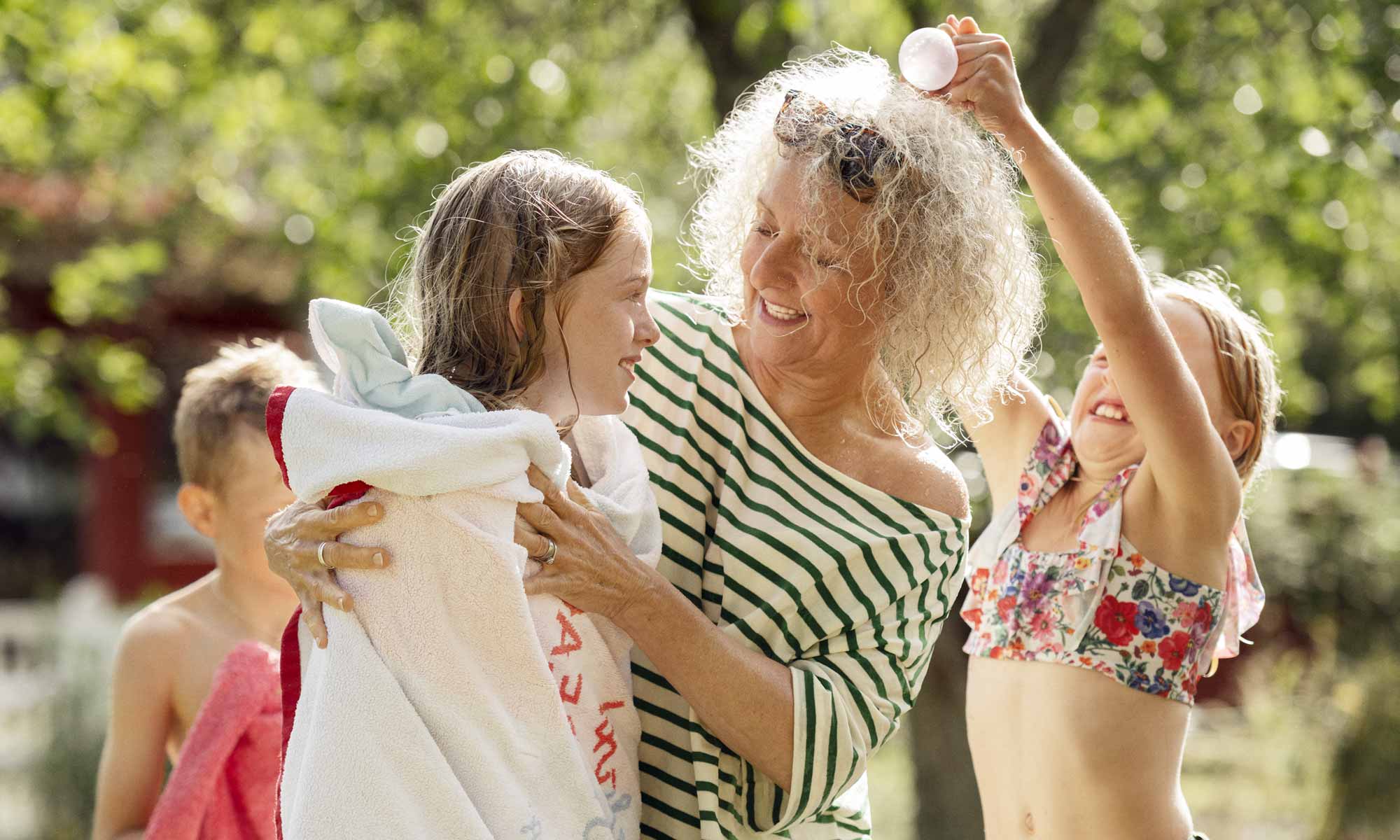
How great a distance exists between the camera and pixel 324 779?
1.54 meters

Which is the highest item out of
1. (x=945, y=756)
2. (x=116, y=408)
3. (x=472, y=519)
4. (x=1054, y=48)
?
(x=1054, y=48)

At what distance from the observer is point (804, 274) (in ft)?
6.71

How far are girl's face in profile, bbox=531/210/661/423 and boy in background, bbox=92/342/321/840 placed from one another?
3.05ft

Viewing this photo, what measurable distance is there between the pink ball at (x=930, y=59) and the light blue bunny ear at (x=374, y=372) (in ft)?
2.80

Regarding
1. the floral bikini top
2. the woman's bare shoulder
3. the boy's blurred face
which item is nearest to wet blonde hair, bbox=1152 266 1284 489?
the floral bikini top

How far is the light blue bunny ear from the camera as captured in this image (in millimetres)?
1605

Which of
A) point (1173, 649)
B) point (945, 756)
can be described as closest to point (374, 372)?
point (1173, 649)

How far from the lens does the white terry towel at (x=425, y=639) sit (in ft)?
5.01

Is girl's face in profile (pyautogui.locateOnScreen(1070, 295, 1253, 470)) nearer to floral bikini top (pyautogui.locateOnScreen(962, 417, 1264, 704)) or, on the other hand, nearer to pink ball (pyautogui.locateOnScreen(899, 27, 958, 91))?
floral bikini top (pyautogui.locateOnScreen(962, 417, 1264, 704))

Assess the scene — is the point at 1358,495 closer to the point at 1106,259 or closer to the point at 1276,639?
the point at 1276,639

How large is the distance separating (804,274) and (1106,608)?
892 millimetres

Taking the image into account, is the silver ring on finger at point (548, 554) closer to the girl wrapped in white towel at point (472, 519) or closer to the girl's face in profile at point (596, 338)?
the girl wrapped in white towel at point (472, 519)

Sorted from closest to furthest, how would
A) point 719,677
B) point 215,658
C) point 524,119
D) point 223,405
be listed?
point 719,677
point 215,658
point 223,405
point 524,119

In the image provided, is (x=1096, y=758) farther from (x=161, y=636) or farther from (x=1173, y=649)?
(x=161, y=636)
